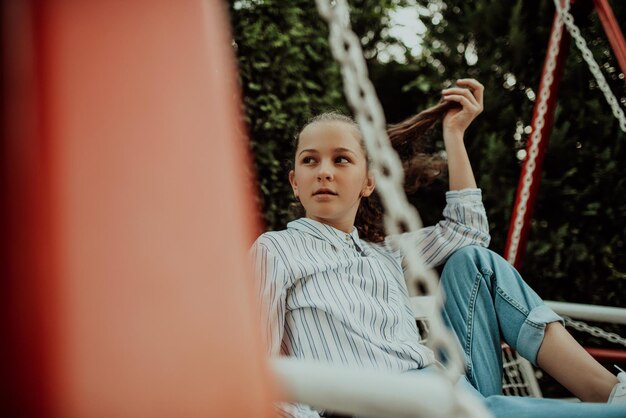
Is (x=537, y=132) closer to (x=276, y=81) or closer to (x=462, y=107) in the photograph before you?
(x=462, y=107)

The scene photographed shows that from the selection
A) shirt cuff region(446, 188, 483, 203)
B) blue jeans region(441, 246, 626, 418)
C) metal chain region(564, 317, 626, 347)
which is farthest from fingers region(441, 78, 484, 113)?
metal chain region(564, 317, 626, 347)

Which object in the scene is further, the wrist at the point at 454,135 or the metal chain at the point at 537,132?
the metal chain at the point at 537,132

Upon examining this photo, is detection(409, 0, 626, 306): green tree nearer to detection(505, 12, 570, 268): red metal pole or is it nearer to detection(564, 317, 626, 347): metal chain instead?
detection(505, 12, 570, 268): red metal pole

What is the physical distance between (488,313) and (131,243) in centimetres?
91

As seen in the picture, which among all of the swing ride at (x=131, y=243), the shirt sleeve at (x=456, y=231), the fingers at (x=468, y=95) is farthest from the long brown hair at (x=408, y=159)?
the swing ride at (x=131, y=243)

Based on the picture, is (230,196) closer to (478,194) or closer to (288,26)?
(478,194)

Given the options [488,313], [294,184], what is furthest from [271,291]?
[488,313]

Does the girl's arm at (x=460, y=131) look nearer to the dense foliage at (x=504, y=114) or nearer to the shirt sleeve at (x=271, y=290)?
the shirt sleeve at (x=271, y=290)

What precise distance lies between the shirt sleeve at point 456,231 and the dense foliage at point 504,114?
91cm

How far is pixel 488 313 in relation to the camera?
46.3 inches

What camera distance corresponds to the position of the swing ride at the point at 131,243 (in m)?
0.40

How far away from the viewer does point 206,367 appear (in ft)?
1.33

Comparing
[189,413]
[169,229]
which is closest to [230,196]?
[169,229]

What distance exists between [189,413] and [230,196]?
0.16 meters
